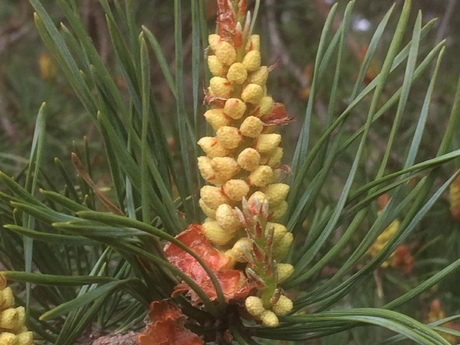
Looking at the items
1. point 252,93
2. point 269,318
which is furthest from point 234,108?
point 269,318

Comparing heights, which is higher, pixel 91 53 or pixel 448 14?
pixel 91 53

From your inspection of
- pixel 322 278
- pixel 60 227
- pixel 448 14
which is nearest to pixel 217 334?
pixel 60 227

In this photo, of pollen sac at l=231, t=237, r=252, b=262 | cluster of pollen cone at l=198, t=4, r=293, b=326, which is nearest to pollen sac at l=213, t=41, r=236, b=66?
cluster of pollen cone at l=198, t=4, r=293, b=326

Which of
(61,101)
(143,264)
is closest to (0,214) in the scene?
(143,264)

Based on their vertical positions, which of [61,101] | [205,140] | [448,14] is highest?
[205,140]

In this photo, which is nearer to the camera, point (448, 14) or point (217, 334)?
point (217, 334)

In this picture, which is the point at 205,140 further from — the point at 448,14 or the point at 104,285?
the point at 448,14

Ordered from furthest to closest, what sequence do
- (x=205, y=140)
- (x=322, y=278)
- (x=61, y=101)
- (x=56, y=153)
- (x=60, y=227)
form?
(x=61, y=101) < (x=56, y=153) < (x=322, y=278) < (x=205, y=140) < (x=60, y=227)

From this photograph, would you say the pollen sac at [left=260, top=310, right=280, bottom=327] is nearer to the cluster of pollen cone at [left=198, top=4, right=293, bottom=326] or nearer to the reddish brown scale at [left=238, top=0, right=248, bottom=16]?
the cluster of pollen cone at [left=198, top=4, right=293, bottom=326]

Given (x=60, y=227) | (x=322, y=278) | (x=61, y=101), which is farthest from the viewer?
(x=61, y=101)
